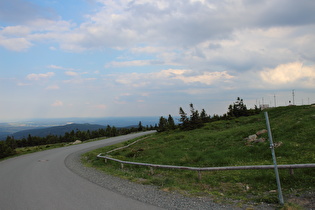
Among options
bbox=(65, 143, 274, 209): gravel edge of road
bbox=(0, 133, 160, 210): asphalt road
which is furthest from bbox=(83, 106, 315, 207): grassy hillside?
bbox=(0, 133, 160, 210): asphalt road

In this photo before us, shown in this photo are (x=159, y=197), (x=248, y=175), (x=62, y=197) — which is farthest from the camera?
(x=248, y=175)

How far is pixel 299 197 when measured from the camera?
24.2ft

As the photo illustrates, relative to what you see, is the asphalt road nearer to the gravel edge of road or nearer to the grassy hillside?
the gravel edge of road

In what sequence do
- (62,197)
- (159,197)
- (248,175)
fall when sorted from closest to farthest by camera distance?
1. (159,197)
2. (62,197)
3. (248,175)

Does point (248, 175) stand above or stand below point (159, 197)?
below

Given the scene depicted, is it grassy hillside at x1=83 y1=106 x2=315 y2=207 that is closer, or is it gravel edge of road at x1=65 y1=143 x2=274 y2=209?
gravel edge of road at x1=65 y1=143 x2=274 y2=209

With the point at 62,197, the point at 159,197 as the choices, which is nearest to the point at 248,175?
the point at 159,197

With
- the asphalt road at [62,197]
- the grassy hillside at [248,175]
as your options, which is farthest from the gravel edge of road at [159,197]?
the grassy hillside at [248,175]

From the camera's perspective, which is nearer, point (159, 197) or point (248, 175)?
point (159, 197)

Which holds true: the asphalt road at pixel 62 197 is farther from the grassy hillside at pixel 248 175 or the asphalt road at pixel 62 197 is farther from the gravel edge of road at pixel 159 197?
the grassy hillside at pixel 248 175

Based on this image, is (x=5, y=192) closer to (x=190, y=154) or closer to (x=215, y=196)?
(x=215, y=196)

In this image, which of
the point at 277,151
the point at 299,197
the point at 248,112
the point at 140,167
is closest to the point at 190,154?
the point at 140,167

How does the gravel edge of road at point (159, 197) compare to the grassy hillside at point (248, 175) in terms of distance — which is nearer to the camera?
the gravel edge of road at point (159, 197)

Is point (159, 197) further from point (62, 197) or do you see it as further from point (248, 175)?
point (248, 175)
